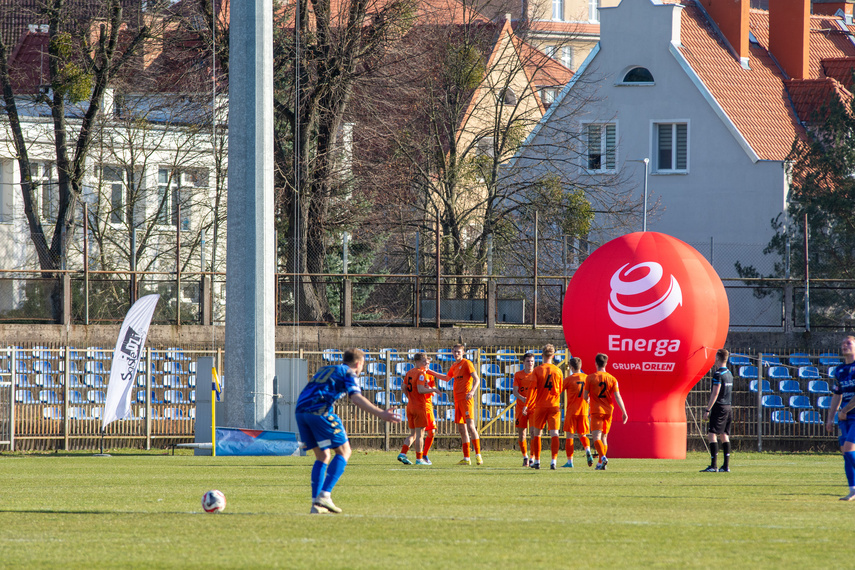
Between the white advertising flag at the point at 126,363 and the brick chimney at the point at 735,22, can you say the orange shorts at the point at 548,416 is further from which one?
the brick chimney at the point at 735,22

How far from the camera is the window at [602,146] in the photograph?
3850 cm

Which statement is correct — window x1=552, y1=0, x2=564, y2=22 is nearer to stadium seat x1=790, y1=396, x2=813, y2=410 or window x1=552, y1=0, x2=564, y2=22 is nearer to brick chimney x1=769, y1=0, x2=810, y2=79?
brick chimney x1=769, y1=0, x2=810, y2=79

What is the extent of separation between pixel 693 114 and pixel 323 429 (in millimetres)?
29904

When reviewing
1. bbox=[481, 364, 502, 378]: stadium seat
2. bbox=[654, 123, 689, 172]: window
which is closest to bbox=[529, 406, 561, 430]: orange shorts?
bbox=[481, 364, 502, 378]: stadium seat

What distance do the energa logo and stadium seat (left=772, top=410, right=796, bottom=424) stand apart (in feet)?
19.3

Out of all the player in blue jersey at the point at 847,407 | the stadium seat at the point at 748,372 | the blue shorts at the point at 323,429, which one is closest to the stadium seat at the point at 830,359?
the stadium seat at the point at 748,372

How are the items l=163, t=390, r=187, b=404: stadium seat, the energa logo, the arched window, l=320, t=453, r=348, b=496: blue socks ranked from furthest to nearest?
the arched window → l=163, t=390, r=187, b=404: stadium seat → the energa logo → l=320, t=453, r=348, b=496: blue socks

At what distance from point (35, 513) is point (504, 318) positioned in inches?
693

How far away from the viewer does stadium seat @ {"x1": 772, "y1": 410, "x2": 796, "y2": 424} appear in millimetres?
25578

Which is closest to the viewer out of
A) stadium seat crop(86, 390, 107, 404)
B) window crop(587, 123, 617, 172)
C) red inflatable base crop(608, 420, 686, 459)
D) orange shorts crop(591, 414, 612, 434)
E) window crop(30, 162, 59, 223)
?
orange shorts crop(591, 414, 612, 434)

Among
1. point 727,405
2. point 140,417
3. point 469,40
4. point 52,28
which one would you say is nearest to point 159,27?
point 52,28

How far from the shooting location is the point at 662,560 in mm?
8133

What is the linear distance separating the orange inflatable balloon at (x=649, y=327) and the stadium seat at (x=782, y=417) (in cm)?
409

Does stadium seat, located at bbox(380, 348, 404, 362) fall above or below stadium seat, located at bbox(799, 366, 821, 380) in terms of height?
above
